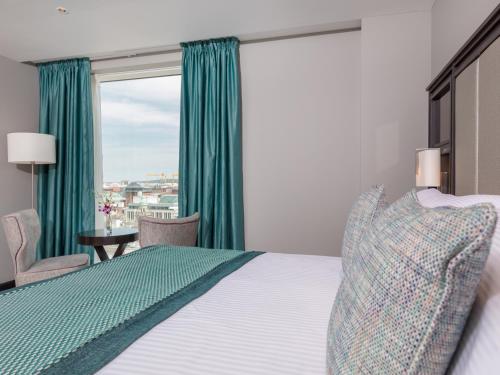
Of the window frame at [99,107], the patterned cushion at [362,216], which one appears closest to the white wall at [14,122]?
the window frame at [99,107]

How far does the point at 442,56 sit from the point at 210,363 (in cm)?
290

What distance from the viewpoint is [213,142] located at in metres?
3.81

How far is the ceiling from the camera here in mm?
2963

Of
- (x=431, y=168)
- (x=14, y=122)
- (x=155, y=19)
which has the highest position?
(x=155, y=19)

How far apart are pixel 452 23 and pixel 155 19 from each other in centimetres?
259

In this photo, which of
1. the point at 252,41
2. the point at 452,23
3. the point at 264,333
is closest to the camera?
the point at 264,333

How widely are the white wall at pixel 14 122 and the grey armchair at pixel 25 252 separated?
1.39 meters

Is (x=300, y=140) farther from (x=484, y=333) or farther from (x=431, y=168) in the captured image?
(x=484, y=333)

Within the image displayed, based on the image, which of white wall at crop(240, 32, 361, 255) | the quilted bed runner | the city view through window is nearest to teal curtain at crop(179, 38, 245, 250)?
white wall at crop(240, 32, 361, 255)

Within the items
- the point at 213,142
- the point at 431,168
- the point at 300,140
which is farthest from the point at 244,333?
the point at 213,142

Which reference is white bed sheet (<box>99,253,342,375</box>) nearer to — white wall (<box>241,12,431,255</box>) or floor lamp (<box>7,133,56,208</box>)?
white wall (<box>241,12,431,255</box>)

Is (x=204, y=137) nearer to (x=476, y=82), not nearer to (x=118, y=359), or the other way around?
(x=476, y=82)

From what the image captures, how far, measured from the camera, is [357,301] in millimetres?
683

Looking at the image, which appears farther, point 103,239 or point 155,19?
point 155,19
